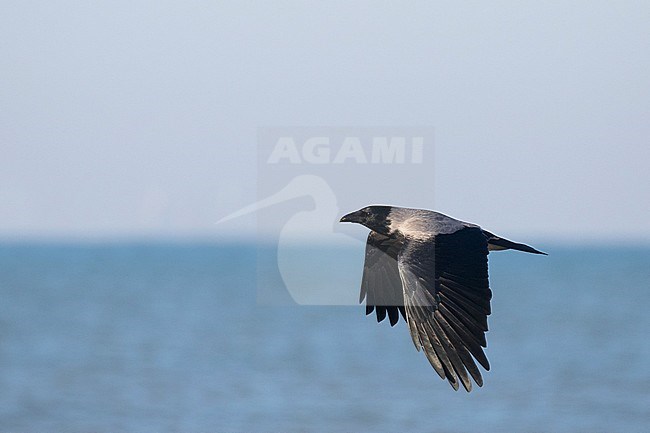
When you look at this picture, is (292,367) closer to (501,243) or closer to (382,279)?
(382,279)

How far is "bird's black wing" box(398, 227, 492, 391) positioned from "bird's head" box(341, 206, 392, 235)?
0.66m

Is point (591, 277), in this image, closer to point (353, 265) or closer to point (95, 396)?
point (95, 396)

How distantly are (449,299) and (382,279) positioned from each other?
1658mm

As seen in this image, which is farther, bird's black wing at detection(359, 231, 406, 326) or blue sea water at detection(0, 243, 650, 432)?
blue sea water at detection(0, 243, 650, 432)

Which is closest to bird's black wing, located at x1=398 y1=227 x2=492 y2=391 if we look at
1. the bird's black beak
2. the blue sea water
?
the bird's black beak

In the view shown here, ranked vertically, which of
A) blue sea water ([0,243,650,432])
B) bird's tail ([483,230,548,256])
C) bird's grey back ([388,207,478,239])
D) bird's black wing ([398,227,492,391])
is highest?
bird's grey back ([388,207,478,239])

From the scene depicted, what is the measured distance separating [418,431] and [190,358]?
16.6 meters

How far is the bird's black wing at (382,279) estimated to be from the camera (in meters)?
10.8

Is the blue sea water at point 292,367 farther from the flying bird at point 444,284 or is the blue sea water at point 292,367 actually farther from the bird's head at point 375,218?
the flying bird at point 444,284

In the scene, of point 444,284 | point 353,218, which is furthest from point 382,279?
point 444,284

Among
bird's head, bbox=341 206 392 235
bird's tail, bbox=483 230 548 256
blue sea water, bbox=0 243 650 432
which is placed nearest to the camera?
bird's tail, bbox=483 230 548 256

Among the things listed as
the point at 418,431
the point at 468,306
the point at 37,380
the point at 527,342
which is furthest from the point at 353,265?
the point at 527,342

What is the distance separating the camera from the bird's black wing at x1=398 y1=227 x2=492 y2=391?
907 centimetres

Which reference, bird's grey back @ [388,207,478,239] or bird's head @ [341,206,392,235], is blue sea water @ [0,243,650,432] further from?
bird's grey back @ [388,207,478,239]
